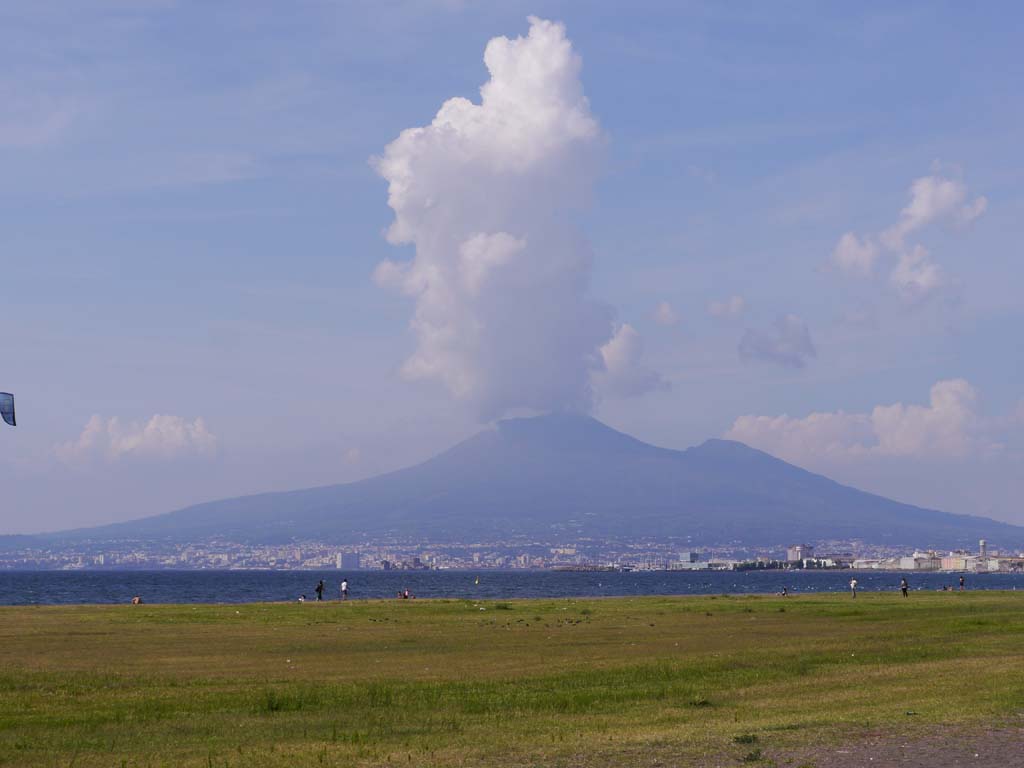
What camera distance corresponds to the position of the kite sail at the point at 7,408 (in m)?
38.6

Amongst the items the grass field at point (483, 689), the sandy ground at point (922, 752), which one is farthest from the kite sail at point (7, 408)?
the sandy ground at point (922, 752)

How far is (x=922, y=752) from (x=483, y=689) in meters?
14.1

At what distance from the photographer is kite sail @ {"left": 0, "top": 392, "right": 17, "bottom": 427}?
38.6m

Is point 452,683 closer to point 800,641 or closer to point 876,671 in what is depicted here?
point 876,671

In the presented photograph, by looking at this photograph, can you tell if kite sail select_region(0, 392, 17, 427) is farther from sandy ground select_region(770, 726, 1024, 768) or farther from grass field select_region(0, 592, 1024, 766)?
sandy ground select_region(770, 726, 1024, 768)

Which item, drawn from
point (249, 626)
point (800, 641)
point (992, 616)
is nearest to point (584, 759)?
point (800, 641)

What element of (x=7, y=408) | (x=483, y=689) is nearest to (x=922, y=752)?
(x=483, y=689)

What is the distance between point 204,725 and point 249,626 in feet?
112

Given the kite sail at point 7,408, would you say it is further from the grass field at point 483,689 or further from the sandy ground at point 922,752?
the sandy ground at point 922,752

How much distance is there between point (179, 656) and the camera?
43156 millimetres

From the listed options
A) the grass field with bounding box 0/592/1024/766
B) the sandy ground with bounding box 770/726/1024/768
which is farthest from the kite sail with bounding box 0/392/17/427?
the sandy ground with bounding box 770/726/1024/768

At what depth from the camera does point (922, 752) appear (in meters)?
21.3

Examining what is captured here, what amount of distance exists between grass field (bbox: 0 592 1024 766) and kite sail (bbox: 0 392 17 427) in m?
7.48

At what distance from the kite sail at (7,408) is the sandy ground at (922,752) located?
26.4 meters
